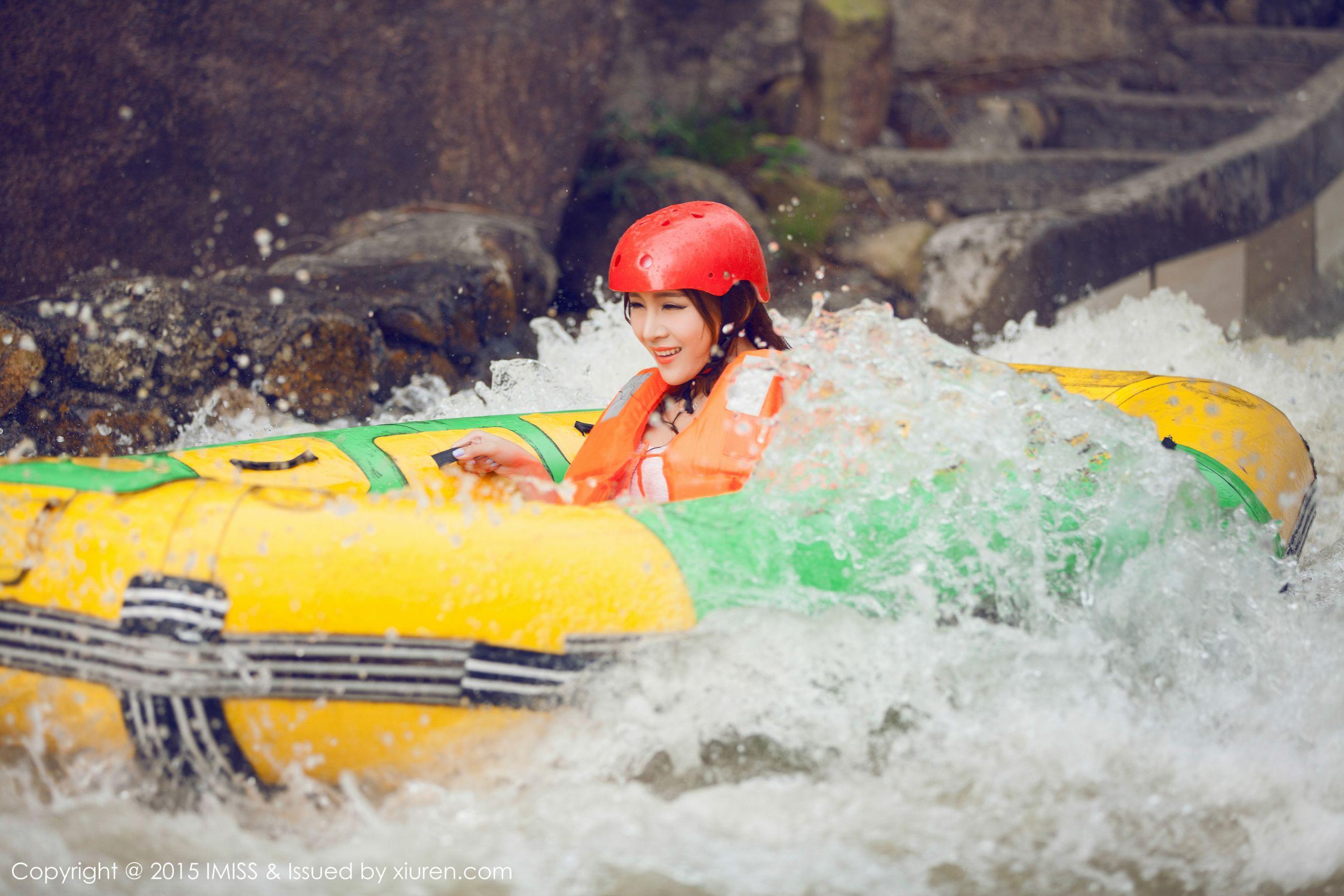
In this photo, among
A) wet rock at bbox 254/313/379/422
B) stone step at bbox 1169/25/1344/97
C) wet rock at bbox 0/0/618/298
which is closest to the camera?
wet rock at bbox 0/0/618/298

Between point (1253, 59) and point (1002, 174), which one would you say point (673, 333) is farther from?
point (1253, 59)

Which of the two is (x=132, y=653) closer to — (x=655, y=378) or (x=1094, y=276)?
(x=655, y=378)

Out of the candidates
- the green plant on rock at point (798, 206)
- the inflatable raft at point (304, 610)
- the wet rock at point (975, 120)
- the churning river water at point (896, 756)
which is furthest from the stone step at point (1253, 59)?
the inflatable raft at point (304, 610)

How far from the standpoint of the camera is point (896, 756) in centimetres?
192

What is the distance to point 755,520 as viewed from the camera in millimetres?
1967

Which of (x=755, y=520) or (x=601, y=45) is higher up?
(x=601, y=45)

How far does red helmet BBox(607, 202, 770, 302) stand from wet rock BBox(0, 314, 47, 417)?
1.72m

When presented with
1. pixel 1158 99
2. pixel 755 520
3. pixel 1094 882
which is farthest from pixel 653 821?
pixel 1158 99

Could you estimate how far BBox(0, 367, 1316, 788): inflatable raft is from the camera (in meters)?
1.74

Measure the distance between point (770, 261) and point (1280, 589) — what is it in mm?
3697

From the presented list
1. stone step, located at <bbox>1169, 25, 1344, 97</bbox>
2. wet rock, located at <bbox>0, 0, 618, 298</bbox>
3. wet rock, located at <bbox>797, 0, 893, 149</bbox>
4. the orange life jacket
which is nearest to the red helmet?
the orange life jacket

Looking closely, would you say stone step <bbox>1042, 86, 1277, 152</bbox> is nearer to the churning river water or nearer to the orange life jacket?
the churning river water

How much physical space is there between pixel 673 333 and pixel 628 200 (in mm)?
3361

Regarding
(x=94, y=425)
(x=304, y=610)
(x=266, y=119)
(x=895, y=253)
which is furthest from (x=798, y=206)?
(x=304, y=610)
